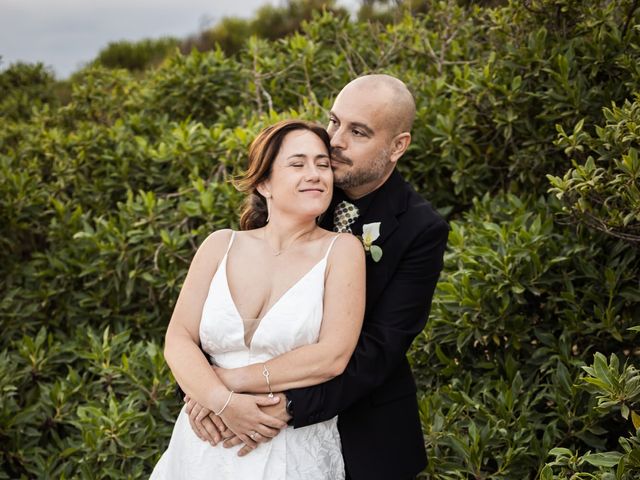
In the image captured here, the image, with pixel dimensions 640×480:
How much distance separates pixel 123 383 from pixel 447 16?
377 centimetres

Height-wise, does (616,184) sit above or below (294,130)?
below

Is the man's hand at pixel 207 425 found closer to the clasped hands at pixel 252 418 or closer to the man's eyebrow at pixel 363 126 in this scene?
the clasped hands at pixel 252 418

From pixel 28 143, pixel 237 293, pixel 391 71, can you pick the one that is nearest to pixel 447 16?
pixel 391 71

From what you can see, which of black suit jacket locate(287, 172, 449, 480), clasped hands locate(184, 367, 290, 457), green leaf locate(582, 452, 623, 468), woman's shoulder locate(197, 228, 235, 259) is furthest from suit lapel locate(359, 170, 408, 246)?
green leaf locate(582, 452, 623, 468)

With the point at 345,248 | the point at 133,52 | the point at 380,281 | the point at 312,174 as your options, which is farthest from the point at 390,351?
the point at 133,52

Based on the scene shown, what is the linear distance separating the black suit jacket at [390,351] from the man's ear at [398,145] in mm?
177

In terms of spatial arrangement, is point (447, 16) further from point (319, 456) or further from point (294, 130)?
point (319, 456)

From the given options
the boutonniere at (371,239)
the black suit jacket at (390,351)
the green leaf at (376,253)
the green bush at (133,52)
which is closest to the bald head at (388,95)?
the black suit jacket at (390,351)

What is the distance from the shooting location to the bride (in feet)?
8.86

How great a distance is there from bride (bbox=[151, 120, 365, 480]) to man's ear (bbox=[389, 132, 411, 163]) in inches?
13.9

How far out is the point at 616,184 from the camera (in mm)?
3625

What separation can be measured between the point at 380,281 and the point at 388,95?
79 cm

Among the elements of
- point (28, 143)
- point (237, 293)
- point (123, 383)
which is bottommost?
point (123, 383)

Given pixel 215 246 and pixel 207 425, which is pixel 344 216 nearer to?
pixel 215 246
